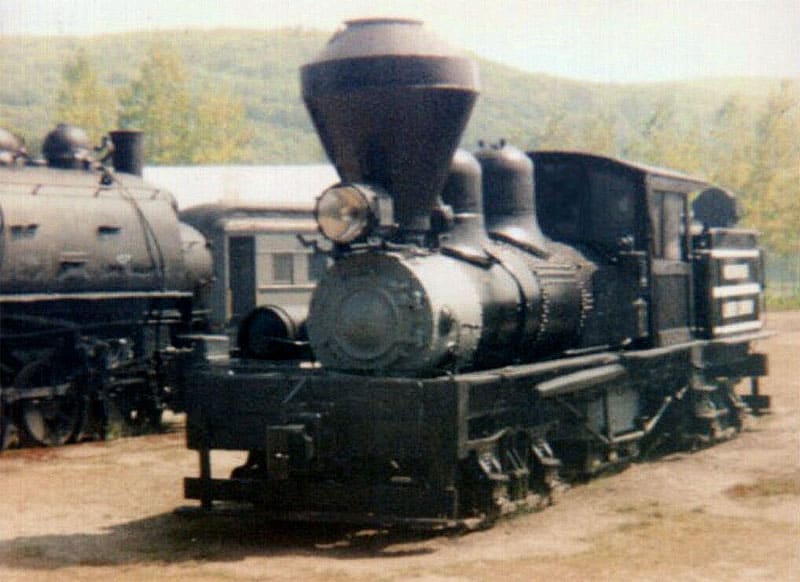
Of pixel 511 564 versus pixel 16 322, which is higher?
pixel 16 322

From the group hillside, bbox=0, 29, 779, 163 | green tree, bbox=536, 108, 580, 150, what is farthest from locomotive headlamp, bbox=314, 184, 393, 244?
hillside, bbox=0, 29, 779, 163

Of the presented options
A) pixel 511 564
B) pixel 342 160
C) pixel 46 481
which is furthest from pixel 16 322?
pixel 511 564

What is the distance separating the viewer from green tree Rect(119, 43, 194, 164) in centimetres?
5547

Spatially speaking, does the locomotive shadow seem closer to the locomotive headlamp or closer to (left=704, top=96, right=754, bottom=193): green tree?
the locomotive headlamp

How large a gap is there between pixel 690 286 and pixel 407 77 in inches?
219

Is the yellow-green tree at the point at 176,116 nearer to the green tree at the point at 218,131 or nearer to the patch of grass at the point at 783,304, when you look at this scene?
the green tree at the point at 218,131

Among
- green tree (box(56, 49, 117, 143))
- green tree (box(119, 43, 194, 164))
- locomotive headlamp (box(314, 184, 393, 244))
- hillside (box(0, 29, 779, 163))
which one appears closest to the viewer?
locomotive headlamp (box(314, 184, 393, 244))

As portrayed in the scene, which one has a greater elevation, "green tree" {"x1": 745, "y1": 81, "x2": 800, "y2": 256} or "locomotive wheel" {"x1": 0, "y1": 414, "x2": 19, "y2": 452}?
"green tree" {"x1": 745, "y1": 81, "x2": 800, "y2": 256}

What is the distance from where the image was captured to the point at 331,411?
889cm

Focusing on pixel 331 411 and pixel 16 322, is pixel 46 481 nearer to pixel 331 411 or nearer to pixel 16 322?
pixel 16 322

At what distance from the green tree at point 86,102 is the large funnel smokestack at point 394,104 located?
4182 centimetres

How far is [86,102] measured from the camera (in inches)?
2082

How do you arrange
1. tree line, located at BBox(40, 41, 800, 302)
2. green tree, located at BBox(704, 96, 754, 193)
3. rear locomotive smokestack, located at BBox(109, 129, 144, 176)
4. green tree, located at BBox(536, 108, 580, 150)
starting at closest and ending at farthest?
1. rear locomotive smokestack, located at BBox(109, 129, 144, 176)
2. tree line, located at BBox(40, 41, 800, 302)
3. green tree, located at BBox(704, 96, 754, 193)
4. green tree, located at BBox(536, 108, 580, 150)

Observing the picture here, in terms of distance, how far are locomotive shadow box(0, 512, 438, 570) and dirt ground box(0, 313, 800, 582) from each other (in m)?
0.01
